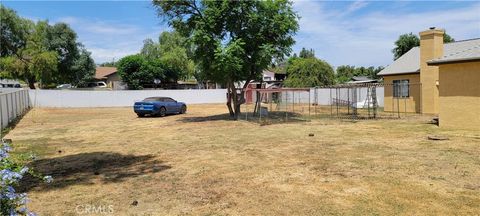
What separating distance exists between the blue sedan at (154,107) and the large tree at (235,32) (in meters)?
4.38

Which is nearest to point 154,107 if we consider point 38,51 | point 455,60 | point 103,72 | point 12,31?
point 455,60

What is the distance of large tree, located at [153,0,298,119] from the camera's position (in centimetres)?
1967

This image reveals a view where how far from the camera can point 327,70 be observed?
49.2m

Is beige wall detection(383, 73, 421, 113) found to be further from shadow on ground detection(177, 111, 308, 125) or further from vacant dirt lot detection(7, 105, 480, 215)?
vacant dirt lot detection(7, 105, 480, 215)

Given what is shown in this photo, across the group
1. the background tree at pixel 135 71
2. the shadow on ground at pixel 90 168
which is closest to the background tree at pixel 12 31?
the background tree at pixel 135 71

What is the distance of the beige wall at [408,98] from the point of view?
921 inches

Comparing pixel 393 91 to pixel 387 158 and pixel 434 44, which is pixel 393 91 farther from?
pixel 387 158

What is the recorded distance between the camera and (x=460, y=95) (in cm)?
1492

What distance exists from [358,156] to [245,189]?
3927mm

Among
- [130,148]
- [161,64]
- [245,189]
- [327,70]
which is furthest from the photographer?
[161,64]

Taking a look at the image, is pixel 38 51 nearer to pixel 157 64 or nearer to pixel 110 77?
pixel 157 64

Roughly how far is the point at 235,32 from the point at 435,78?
37.5 ft

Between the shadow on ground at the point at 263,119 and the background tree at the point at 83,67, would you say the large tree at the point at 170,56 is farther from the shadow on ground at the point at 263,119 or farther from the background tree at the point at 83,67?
the shadow on ground at the point at 263,119

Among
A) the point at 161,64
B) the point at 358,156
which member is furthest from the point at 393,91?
the point at 161,64
